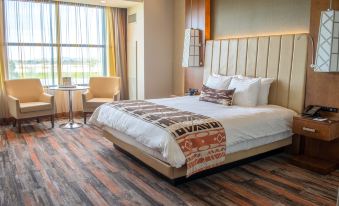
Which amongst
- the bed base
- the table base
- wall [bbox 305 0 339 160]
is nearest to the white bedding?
the bed base

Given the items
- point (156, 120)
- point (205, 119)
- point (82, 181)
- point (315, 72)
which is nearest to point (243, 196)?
point (205, 119)

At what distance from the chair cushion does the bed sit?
4.86 ft

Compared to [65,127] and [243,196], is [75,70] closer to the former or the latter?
[65,127]

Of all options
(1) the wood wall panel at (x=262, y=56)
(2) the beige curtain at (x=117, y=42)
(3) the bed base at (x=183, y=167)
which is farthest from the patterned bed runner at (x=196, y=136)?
(2) the beige curtain at (x=117, y=42)

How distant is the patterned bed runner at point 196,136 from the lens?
9.13 ft

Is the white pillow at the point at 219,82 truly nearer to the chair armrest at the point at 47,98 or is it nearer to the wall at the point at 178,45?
the wall at the point at 178,45

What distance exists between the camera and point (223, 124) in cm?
313

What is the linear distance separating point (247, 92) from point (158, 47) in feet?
9.19

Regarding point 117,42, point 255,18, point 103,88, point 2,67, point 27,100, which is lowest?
point 27,100

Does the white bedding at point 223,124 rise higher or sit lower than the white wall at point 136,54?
lower

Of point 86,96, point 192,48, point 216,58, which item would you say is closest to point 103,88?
point 86,96

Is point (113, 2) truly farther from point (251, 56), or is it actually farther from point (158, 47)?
point (251, 56)

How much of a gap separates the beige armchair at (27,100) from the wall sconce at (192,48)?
265 centimetres

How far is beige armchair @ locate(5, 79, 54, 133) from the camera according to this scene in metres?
4.96
